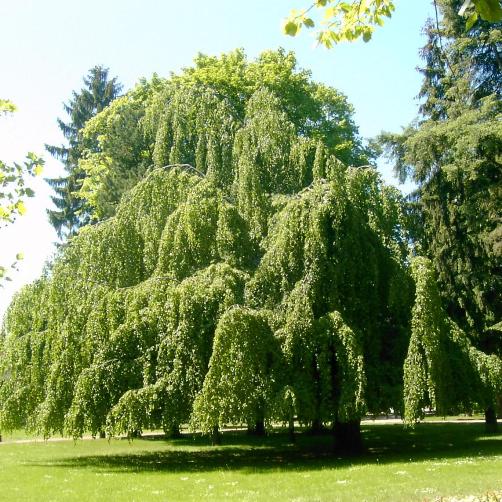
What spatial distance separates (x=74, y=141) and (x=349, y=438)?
83.1ft

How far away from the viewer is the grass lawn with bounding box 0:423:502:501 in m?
8.70

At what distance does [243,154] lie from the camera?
601 inches

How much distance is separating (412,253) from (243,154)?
453 centimetres

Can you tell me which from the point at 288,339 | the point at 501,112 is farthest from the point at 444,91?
the point at 288,339

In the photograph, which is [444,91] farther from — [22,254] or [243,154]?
[22,254]

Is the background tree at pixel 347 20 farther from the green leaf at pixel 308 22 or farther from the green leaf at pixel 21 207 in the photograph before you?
the green leaf at pixel 21 207

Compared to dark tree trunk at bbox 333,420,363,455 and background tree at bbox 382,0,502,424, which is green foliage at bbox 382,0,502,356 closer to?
background tree at bbox 382,0,502,424

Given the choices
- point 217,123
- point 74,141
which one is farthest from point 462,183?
point 74,141

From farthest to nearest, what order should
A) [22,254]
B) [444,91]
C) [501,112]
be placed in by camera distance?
[444,91]
[501,112]
[22,254]

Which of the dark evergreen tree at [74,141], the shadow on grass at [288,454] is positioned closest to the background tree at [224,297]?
the shadow on grass at [288,454]

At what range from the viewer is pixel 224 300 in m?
12.4

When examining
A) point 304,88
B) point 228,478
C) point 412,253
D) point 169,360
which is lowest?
point 228,478

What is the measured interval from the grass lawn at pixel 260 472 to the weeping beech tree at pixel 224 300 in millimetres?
873

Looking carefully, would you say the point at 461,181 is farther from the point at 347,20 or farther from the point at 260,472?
the point at 347,20
